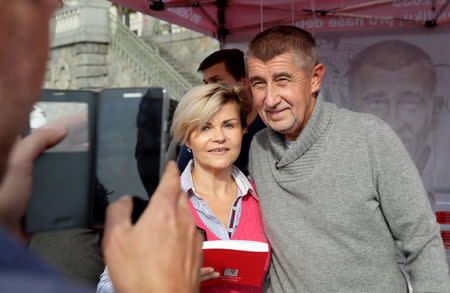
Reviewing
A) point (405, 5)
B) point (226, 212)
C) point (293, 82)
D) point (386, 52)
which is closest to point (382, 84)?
point (386, 52)

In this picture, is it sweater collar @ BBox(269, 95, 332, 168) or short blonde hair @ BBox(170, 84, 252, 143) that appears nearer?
sweater collar @ BBox(269, 95, 332, 168)

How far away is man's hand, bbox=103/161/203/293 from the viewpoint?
17.6 inches

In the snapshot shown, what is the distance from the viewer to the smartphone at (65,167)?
19.4 inches

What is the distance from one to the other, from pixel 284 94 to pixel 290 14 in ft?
8.66

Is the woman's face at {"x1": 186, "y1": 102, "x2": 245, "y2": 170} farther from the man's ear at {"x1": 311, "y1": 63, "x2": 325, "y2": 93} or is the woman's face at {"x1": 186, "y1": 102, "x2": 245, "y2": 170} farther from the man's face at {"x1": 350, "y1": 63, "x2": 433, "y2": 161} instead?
the man's face at {"x1": 350, "y1": 63, "x2": 433, "y2": 161}

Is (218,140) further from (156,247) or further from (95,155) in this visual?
(156,247)

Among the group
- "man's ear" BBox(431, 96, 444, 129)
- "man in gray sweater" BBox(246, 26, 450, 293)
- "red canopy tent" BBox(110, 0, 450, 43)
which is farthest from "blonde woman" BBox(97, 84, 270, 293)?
"man's ear" BBox(431, 96, 444, 129)

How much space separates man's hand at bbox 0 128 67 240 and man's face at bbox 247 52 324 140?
4.01 ft

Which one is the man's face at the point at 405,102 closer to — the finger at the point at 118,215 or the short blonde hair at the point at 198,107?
the short blonde hair at the point at 198,107

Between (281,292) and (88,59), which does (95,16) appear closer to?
(88,59)

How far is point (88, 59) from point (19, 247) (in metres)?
14.2

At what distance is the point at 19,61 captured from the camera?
319 millimetres

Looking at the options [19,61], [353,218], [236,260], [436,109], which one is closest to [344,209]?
[353,218]

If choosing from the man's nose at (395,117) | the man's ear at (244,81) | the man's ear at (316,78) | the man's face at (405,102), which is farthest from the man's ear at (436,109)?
the man's ear at (316,78)
